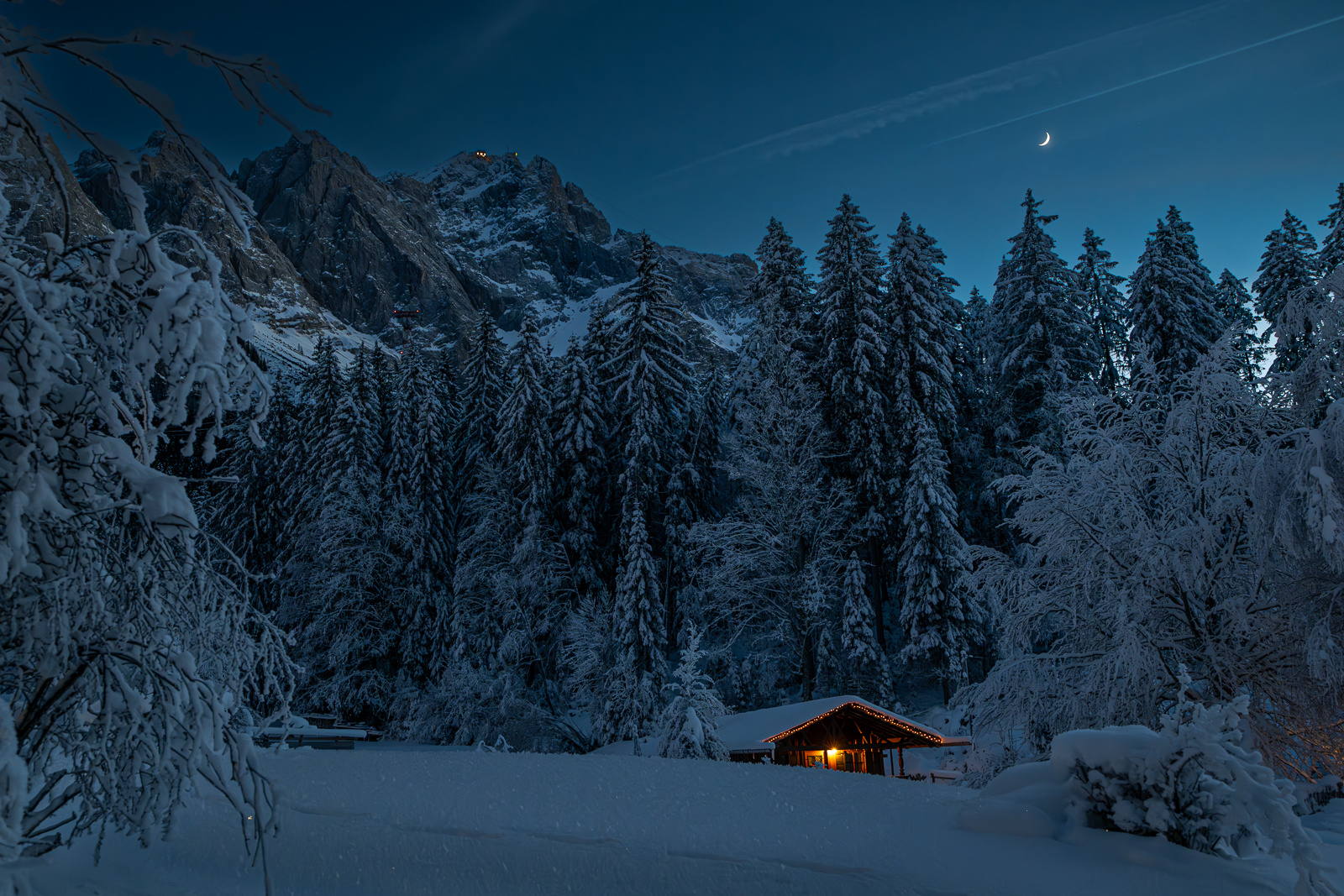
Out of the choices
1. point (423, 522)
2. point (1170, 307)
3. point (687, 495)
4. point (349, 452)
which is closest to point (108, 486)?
point (687, 495)

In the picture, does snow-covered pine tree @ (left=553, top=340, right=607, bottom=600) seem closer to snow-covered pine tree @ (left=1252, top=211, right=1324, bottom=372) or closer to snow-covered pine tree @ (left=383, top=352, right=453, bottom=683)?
snow-covered pine tree @ (left=383, top=352, right=453, bottom=683)

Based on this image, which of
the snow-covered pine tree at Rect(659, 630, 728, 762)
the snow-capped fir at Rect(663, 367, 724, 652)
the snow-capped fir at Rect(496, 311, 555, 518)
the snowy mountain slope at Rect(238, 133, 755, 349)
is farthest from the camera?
the snowy mountain slope at Rect(238, 133, 755, 349)

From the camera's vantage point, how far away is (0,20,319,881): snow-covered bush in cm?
243

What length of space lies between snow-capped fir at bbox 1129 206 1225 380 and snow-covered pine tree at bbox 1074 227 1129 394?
263 centimetres

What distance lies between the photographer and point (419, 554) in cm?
2992

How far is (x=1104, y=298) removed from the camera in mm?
34562

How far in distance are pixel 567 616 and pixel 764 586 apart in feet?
22.2

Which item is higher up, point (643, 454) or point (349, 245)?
point (349, 245)

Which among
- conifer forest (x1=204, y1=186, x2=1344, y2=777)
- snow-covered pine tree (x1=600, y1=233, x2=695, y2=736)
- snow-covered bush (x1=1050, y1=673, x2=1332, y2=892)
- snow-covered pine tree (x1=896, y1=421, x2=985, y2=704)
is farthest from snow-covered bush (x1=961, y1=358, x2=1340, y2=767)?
snow-covered pine tree (x1=600, y1=233, x2=695, y2=736)

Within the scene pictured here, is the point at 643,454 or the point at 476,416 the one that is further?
the point at 476,416

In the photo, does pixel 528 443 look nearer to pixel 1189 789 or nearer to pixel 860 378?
pixel 860 378

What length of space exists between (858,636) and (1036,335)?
523 inches

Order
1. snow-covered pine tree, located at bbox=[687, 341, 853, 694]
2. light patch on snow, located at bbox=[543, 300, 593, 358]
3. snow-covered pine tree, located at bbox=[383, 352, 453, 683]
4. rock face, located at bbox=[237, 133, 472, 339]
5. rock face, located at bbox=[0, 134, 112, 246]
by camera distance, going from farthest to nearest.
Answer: light patch on snow, located at bbox=[543, 300, 593, 358], rock face, located at bbox=[237, 133, 472, 339], snow-covered pine tree, located at bbox=[383, 352, 453, 683], snow-covered pine tree, located at bbox=[687, 341, 853, 694], rock face, located at bbox=[0, 134, 112, 246]

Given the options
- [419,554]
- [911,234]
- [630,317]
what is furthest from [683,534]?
[911,234]
